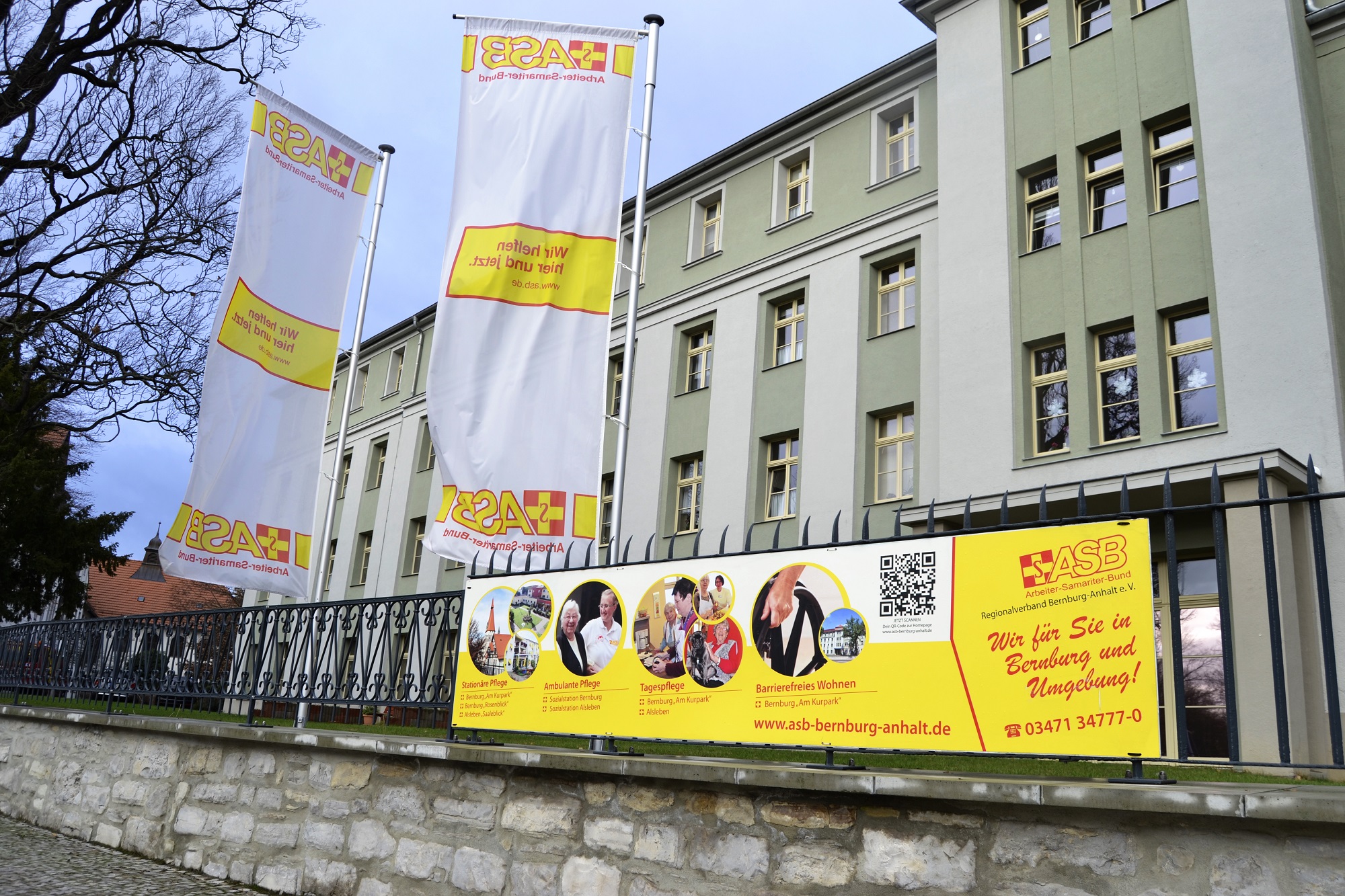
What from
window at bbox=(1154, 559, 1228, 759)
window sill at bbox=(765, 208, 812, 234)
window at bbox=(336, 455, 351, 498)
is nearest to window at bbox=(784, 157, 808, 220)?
window sill at bbox=(765, 208, 812, 234)

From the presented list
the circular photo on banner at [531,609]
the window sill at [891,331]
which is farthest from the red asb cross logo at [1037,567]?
the window sill at [891,331]

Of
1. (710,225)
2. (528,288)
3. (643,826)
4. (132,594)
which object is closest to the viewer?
(643,826)

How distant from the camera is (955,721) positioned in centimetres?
464

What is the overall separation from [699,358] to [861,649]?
2074cm

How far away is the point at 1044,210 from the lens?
18.4 meters

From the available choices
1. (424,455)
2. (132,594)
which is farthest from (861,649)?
(132,594)

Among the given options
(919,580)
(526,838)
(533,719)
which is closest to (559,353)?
(533,719)

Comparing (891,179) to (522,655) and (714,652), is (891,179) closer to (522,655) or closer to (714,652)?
(522,655)

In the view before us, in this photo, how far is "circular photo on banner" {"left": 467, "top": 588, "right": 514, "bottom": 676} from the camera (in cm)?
664

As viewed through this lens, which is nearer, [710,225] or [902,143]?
[902,143]

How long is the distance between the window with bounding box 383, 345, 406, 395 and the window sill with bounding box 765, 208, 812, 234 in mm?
18410

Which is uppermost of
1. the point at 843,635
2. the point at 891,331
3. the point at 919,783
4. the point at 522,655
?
the point at 891,331

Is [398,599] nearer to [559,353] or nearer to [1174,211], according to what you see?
[559,353]

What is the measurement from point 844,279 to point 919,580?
1794 centimetres
